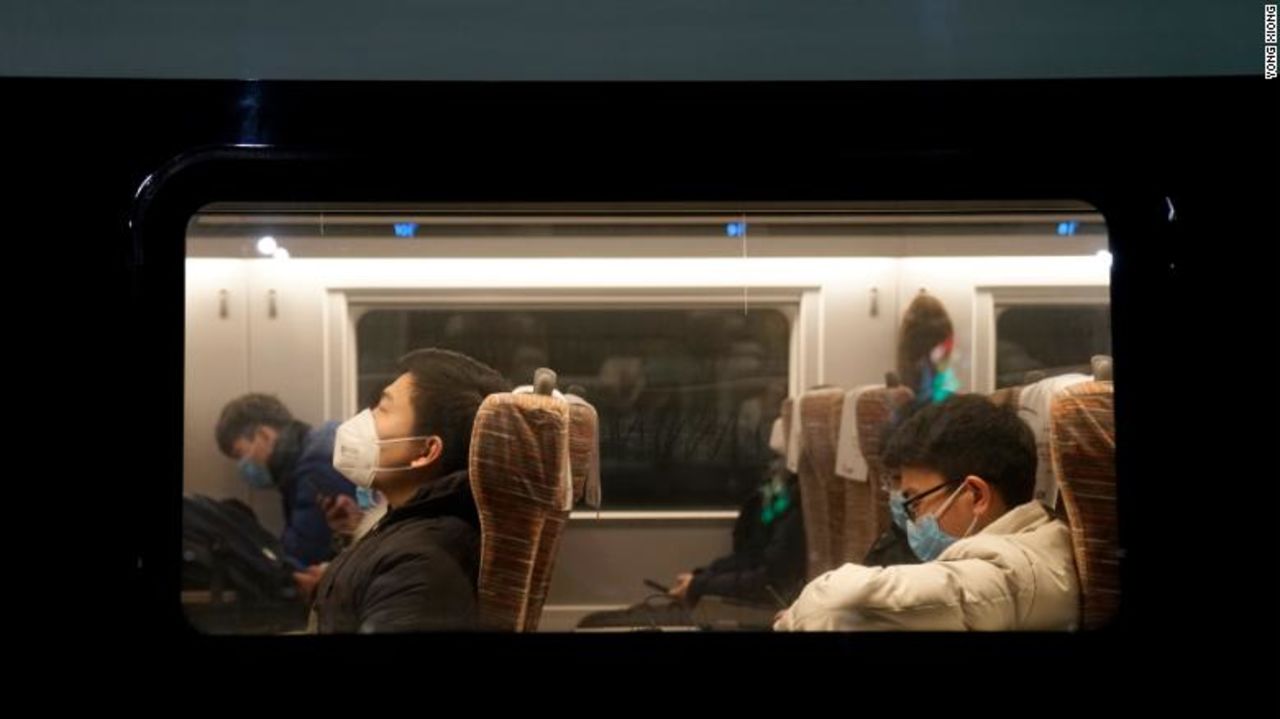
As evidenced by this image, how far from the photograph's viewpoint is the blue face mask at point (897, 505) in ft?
7.67

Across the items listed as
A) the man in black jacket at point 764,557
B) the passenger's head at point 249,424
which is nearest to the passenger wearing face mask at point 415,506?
the passenger's head at point 249,424

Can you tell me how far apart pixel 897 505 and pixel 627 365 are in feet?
2.08

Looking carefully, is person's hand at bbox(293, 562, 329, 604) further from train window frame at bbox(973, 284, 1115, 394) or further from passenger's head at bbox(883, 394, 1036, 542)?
train window frame at bbox(973, 284, 1115, 394)

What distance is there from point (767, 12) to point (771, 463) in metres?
0.90

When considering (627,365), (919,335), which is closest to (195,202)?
(627,365)

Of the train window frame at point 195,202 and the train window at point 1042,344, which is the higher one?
the train window frame at point 195,202

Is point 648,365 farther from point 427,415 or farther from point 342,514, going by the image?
point 342,514

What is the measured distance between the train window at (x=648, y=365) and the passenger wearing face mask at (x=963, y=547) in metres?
0.32

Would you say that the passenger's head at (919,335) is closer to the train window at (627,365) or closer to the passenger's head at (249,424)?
the train window at (627,365)

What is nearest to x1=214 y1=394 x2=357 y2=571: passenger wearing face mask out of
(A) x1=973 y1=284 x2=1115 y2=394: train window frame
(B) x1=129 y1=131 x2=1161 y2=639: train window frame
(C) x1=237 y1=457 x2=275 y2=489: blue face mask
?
(C) x1=237 y1=457 x2=275 y2=489: blue face mask

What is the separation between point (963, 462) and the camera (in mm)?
2355

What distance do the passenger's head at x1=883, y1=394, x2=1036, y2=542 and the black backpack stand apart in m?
1.27

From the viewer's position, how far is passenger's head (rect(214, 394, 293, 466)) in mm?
2295

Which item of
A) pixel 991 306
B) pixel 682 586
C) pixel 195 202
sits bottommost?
pixel 682 586
